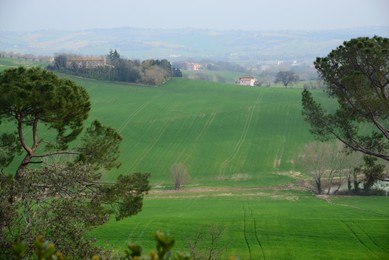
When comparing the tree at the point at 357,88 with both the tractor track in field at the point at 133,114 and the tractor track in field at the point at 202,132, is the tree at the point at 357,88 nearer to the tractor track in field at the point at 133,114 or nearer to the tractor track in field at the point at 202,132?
the tractor track in field at the point at 202,132

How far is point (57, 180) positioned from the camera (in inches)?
524

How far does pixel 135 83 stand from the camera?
93500 mm

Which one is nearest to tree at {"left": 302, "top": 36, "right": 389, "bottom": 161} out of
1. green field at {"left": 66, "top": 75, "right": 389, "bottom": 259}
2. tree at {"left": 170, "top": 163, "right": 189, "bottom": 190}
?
green field at {"left": 66, "top": 75, "right": 389, "bottom": 259}

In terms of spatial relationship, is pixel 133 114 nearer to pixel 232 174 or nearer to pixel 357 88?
pixel 232 174

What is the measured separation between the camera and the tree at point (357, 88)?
62.8 feet

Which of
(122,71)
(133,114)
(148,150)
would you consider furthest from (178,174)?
(122,71)

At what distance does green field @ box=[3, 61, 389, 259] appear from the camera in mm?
25594

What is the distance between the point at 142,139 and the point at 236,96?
99.4 feet

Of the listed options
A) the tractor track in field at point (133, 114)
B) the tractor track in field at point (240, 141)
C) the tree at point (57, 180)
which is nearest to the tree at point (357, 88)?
the tree at point (57, 180)

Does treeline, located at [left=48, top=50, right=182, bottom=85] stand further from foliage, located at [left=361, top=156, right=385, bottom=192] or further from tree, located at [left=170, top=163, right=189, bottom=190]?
foliage, located at [left=361, top=156, right=385, bottom=192]

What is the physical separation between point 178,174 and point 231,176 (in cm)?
842

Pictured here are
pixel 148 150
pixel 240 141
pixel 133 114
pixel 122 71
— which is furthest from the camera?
pixel 122 71

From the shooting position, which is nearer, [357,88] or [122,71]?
[357,88]

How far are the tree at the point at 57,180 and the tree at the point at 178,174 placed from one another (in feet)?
105
